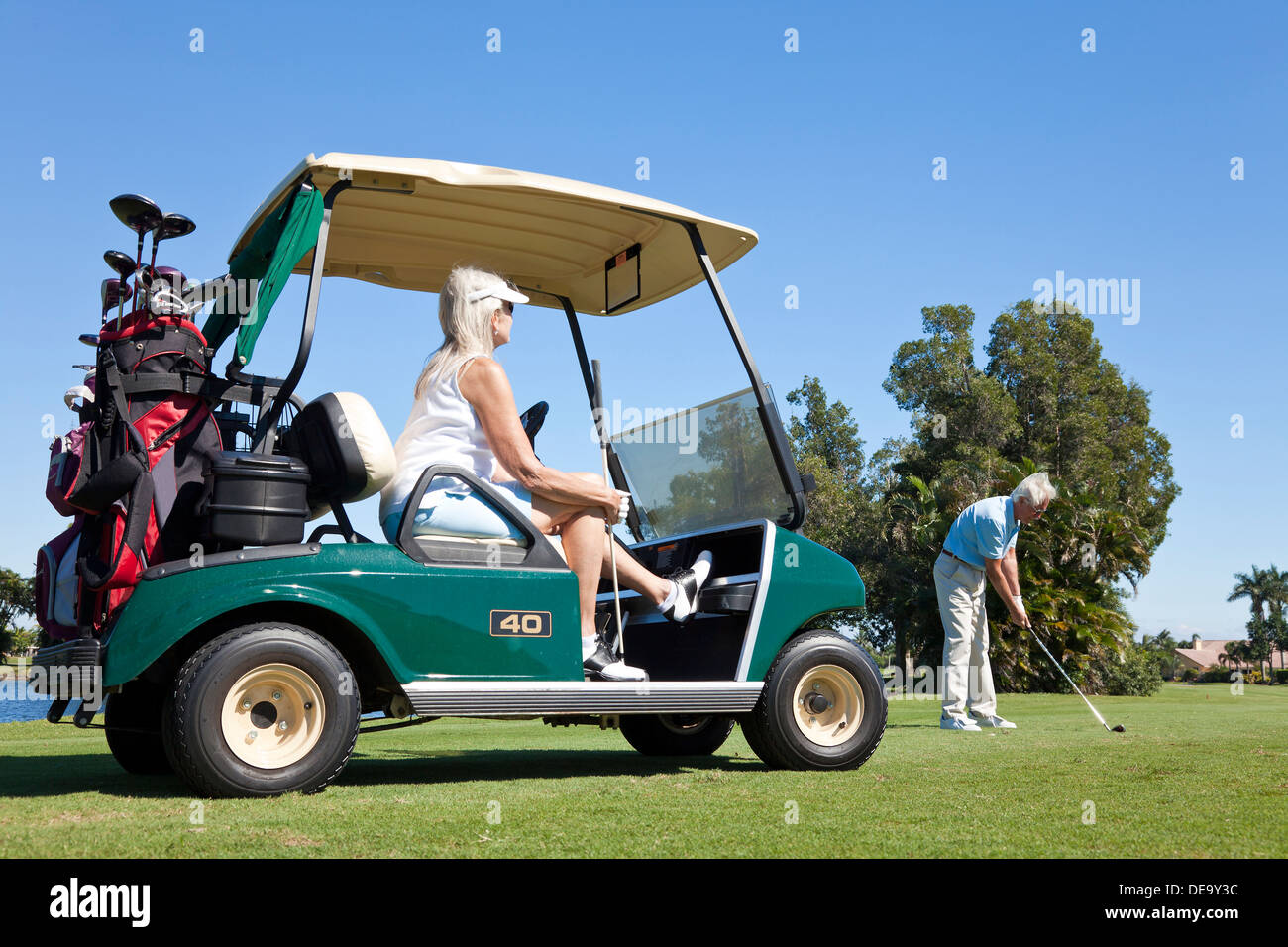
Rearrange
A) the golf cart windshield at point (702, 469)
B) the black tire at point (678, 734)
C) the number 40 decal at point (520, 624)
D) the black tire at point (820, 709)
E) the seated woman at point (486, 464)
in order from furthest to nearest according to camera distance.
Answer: the black tire at point (678, 734) → the golf cart windshield at point (702, 469) → the black tire at point (820, 709) → the seated woman at point (486, 464) → the number 40 decal at point (520, 624)

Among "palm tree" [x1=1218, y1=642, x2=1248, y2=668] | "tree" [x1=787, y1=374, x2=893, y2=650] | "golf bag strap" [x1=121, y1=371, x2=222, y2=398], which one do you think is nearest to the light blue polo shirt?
"golf bag strap" [x1=121, y1=371, x2=222, y2=398]

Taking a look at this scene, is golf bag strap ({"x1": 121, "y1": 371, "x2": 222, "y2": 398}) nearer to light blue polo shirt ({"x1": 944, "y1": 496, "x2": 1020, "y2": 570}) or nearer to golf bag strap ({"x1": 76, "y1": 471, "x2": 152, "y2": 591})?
golf bag strap ({"x1": 76, "y1": 471, "x2": 152, "y2": 591})

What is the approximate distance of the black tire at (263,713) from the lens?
4051mm

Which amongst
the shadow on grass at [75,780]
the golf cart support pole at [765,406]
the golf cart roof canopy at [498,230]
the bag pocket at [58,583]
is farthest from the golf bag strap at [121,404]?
the golf cart support pole at [765,406]

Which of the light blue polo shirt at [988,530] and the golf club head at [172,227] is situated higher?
the golf club head at [172,227]

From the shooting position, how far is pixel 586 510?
5.09 meters

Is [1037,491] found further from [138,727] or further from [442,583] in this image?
[138,727]

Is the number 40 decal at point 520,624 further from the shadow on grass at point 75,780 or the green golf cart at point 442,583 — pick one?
the shadow on grass at point 75,780

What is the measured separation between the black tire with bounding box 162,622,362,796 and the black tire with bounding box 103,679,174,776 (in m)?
1.16

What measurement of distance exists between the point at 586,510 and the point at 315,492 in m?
1.17

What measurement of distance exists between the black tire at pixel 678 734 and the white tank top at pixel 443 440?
2.21m

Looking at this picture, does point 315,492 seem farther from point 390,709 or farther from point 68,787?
point 68,787

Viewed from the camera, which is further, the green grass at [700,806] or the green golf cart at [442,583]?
the green golf cart at [442,583]
